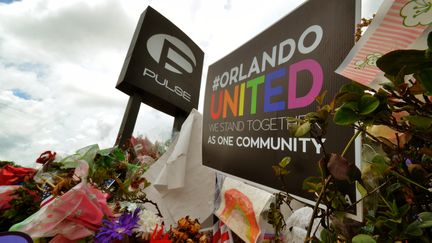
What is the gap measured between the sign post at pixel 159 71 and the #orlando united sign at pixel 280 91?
1255 mm

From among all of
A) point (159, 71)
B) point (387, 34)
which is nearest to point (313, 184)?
point (387, 34)

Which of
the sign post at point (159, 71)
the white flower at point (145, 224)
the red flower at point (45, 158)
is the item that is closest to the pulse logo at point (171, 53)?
the sign post at point (159, 71)

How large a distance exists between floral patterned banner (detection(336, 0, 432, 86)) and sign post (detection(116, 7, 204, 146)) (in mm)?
1816

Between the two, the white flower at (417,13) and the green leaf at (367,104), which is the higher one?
the white flower at (417,13)

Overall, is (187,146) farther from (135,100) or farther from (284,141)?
(135,100)

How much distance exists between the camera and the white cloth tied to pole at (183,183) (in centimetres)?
115

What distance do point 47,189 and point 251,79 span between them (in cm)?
84

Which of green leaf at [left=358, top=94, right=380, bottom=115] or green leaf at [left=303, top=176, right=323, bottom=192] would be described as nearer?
green leaf at [left=358, top=94, right=380, bottom=115]

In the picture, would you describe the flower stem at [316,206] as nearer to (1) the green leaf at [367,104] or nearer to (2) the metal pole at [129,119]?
(1) the green leaf at [367,104]

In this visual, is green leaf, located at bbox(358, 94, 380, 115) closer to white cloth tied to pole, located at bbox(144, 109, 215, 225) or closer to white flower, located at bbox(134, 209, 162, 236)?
white flower, located at bbox(134, 209, 162, 236)

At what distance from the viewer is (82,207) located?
0.55m

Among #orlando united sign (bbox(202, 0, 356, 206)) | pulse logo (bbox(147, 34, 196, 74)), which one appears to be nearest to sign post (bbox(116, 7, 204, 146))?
pulse logo (bbox(147, 34, 196, 74))

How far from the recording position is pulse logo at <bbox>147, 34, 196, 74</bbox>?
7.58 feet

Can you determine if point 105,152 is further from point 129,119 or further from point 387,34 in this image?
point 129,119
